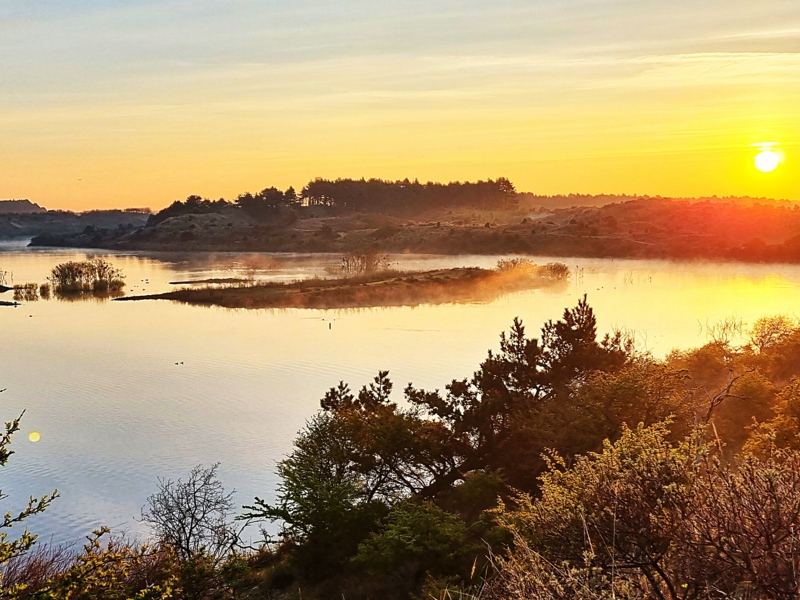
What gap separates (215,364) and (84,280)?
41226mm

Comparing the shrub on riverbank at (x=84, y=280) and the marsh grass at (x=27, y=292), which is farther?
the shrub on riverbank at (x=84, y=280)

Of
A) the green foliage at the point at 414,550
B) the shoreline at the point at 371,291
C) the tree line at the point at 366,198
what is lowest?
the green foliage at the point at 414,550

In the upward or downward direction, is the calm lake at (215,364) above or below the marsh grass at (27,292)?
below

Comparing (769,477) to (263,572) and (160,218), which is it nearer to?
(263,572)

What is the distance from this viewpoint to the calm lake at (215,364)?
26.3 metres

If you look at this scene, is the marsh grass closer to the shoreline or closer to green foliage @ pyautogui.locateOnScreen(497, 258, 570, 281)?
the shoreline

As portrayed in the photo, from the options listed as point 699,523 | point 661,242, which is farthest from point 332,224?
→ point 699,523

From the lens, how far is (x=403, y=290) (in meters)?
69.6

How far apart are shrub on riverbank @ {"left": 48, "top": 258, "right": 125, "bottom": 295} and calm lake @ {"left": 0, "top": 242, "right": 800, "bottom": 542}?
233cm

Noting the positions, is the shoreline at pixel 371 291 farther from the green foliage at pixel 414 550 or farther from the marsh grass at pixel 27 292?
the green foliage at pixel 414 550

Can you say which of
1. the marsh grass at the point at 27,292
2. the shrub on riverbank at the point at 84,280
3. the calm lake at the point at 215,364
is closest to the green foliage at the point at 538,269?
the calm lake at the point at 215,364

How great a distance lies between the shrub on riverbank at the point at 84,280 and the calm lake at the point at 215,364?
233cm

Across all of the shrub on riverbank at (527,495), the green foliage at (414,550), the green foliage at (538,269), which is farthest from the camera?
the green foliage at (538,269)

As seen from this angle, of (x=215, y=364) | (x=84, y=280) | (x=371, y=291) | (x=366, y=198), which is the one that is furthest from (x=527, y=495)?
(x=366, y=198)
